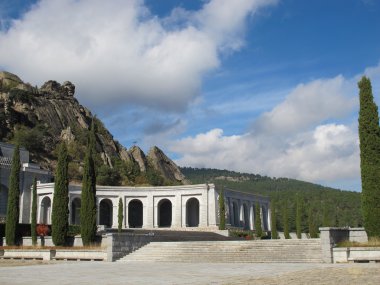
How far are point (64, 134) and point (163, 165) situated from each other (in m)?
24.3

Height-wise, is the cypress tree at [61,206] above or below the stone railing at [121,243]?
above

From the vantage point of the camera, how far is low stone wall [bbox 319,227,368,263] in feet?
70.6

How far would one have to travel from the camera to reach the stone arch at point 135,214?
224 ft

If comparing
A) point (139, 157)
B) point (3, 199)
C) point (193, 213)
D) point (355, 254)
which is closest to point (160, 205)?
point (193, 213)

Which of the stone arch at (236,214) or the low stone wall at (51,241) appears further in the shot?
the stone arch at (236,214)

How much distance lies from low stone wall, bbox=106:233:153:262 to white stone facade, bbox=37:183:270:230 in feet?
101

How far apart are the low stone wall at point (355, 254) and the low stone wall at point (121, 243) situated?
40.4ft

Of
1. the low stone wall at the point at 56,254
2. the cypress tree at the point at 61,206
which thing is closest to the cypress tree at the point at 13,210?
the low stone wall at the point at 56,254

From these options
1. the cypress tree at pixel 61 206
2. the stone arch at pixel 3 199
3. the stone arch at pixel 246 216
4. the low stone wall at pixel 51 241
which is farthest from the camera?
the stone arch at pixel 246 216

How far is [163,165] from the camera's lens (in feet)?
349

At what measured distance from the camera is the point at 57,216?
3145cm

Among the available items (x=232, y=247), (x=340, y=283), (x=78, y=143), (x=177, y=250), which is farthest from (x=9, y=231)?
(x=78, y=143)

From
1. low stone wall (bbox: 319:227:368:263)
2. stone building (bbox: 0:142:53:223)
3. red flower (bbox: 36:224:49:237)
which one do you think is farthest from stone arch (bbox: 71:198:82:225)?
low stone wall (bbox: 319:227:368:263)

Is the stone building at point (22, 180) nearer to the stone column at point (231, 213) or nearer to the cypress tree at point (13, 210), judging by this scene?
the cypress tree at point (13, 210)
